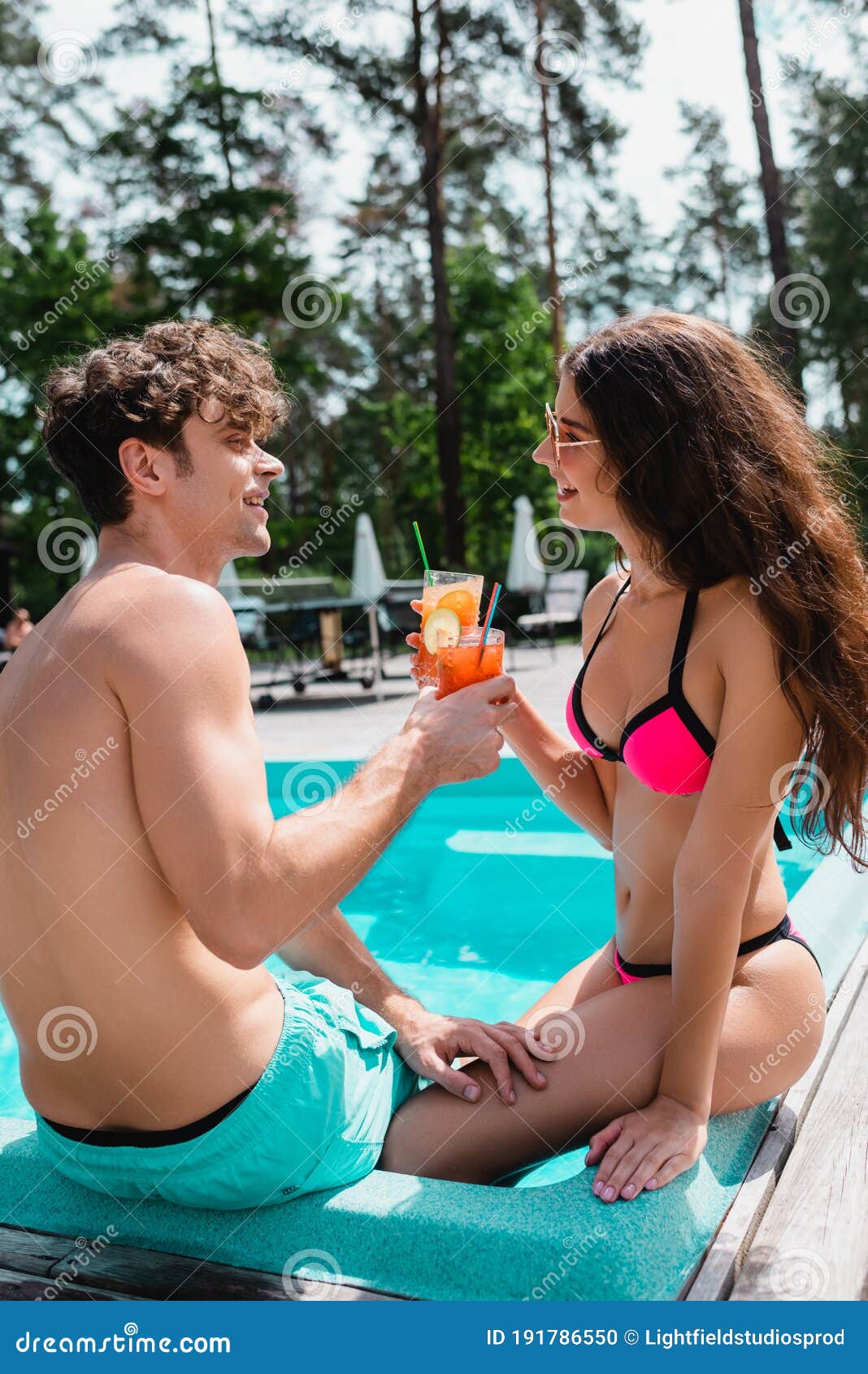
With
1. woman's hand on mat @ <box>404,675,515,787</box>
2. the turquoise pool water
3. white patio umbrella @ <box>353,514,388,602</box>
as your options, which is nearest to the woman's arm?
woman's hand on mat @ <box>404,675,515,787</box>

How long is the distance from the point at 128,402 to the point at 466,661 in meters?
0.79

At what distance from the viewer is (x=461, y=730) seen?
1908mm

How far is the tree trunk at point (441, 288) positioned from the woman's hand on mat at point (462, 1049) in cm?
1340

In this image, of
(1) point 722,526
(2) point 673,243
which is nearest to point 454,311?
(2) point 673,243

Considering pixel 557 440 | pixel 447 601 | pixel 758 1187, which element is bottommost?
pixel 758 1187

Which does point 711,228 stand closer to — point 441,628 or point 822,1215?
point 441,628

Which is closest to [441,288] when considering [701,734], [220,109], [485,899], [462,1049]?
[220,109]

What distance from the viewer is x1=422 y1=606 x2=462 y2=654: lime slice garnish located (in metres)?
2.07

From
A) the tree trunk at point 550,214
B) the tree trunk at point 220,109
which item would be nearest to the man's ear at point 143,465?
the tree trunk at point 550,214

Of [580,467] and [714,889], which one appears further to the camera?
[580,467]

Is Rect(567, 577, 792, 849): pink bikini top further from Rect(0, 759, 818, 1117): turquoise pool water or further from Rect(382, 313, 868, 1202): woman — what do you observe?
Rect(0, 759, 818, 1117): turquoise pool water

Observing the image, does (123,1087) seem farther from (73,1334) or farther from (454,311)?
(454,311)

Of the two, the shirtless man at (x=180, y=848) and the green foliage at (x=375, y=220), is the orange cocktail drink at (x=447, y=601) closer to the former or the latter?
the shirtless man at (x=180, y=848)

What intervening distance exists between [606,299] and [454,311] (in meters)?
14.7
